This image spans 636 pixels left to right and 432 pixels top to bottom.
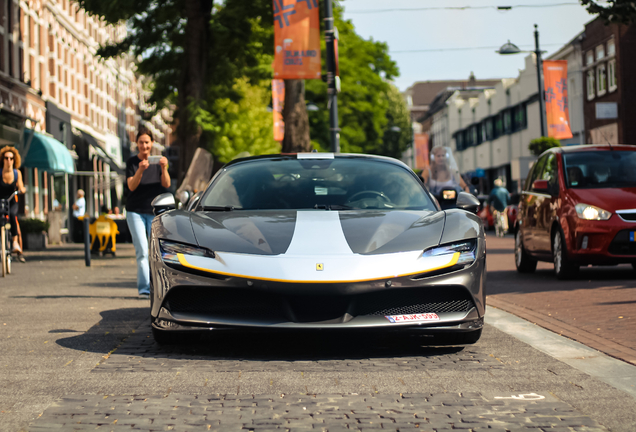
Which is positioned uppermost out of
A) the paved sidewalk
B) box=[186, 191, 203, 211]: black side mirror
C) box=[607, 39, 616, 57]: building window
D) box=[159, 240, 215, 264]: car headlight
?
box=[607, 39, 616, 57]: building window

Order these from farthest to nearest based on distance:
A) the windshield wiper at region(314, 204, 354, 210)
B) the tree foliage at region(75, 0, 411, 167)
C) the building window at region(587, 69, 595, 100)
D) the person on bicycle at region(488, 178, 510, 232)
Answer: the building window at region(587, 69, 595, 100) < the person on bicycle at region(488, 178, 510, 232) < the tree foliage at region(75, 0, 411, 167) < the windshield wiper at region(314, 204, 354, 210)

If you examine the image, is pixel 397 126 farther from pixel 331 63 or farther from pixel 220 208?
pixel 220 208

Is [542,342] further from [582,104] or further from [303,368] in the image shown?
[582,104]

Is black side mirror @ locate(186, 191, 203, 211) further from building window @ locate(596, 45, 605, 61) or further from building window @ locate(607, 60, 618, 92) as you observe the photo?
building window @ locate(596, 45, 605, 61)

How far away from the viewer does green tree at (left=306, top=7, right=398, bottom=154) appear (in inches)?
1929

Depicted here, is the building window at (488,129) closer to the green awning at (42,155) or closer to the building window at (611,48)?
the building window at (611,48)

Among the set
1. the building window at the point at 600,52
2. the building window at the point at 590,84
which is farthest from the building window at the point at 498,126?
the building window at the point at 600,52

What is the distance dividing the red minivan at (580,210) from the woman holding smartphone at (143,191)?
5.04 m

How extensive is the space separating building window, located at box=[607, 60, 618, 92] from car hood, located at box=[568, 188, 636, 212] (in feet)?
106

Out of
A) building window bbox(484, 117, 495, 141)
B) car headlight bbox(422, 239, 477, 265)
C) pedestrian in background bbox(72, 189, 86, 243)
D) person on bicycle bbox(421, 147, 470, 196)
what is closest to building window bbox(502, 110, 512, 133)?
building window bbox(484, 117, 495, 141)


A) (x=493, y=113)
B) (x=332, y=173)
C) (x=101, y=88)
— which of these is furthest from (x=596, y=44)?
(x=332, y=173)

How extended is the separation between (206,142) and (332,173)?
1964cm

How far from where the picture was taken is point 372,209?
21.8 ft

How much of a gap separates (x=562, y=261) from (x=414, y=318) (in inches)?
255
